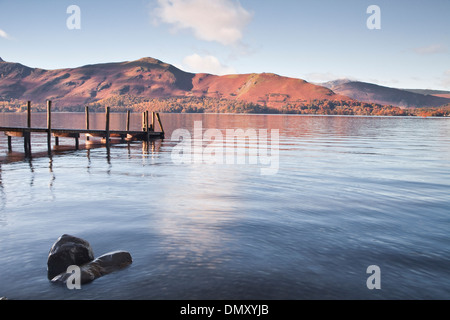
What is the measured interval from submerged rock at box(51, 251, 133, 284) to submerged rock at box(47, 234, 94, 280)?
19cm

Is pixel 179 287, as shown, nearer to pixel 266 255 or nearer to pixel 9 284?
pixel 266 255

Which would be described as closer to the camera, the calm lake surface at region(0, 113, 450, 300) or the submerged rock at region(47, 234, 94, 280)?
the calm lake surface at region(0, 113, 450, 300)

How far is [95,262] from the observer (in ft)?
25.1

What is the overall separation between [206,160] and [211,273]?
63.6ft

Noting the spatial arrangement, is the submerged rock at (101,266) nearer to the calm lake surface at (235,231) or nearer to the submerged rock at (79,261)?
the submerged rock at (79,261)

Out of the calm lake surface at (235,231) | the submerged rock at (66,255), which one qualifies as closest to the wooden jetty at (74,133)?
the calm lake surface at (235,231)

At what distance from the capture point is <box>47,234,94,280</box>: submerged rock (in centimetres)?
738

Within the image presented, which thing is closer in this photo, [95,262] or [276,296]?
[276,296]

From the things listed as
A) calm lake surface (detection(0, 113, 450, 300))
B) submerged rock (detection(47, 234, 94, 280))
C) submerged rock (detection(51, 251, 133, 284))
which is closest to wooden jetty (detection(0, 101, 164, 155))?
calm lake surface (detection(0, 113, 450, 300))

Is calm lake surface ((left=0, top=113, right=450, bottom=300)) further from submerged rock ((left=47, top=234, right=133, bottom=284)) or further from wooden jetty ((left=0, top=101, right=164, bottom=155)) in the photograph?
wooden jetty ((left=0, top=101, right=164, bottom=155))

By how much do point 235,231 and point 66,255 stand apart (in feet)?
14.8
